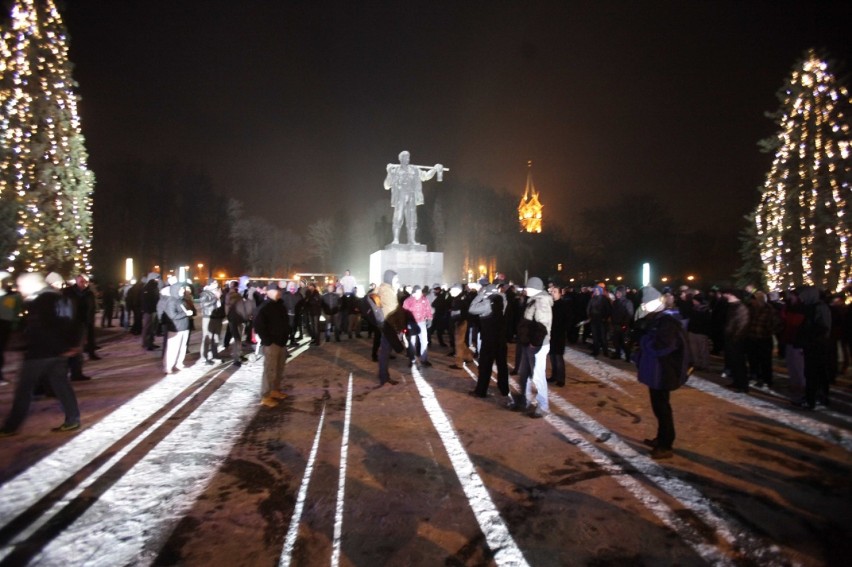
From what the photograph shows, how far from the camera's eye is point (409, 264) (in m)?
19.2

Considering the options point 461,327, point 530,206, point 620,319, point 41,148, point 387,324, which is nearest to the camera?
point 387,324

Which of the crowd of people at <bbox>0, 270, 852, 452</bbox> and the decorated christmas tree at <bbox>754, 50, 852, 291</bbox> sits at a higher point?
the decorated christmas tree at <bbox>754, 50, 852, 291</bbox>

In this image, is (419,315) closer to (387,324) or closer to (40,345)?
(387,324)

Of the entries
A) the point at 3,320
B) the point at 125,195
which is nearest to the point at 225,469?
the point at 3,320

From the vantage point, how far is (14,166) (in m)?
16.8

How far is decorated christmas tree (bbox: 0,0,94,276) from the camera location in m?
16.5

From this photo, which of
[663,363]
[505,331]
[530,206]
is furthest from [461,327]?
[530,206]

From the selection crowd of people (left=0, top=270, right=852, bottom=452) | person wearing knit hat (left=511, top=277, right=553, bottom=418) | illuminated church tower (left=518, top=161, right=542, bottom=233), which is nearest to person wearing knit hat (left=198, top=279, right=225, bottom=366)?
crowd of people (left=0, top=270, right=852, bottom=452)

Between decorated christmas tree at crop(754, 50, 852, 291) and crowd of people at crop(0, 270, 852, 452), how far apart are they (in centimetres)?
541

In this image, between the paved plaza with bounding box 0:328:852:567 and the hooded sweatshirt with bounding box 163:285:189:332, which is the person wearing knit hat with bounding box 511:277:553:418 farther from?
the hooded sweatshirt with bounding box 163:285:189:332

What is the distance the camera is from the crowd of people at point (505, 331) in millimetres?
5715

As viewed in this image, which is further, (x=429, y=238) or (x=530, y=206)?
(x=530, y=206)

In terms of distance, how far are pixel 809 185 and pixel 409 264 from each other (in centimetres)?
1337

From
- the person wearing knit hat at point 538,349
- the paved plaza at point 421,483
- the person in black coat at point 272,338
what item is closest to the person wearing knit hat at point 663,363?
the paved plaza at point 421,483
